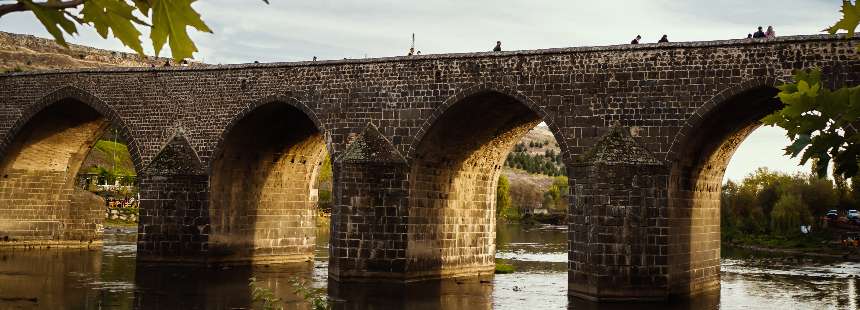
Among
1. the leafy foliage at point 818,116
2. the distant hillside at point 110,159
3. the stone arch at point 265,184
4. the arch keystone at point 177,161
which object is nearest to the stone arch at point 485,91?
the stone arch at point 265,184

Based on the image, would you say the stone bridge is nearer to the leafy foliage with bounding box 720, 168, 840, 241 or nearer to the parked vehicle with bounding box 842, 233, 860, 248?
the parked vehicle with bounding box 842, 233, 860, 248

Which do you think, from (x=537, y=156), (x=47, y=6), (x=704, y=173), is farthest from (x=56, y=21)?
(x=537, y=156)

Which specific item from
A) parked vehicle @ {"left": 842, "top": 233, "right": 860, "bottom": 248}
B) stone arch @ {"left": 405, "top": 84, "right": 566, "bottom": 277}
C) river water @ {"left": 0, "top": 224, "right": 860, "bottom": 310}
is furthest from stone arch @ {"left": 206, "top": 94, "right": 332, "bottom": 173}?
parked vehicle @ {"left": 842, "top": 233, "right": 860, "bottom": 248}

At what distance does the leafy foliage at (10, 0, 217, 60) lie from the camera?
2.18 metres

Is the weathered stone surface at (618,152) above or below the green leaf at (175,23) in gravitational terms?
above

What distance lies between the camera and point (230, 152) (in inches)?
1039

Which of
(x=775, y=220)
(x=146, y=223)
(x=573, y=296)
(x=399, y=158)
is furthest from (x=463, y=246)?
(x=775, y=220)

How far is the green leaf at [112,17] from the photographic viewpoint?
2.24m

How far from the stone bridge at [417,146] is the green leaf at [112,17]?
58.7ft

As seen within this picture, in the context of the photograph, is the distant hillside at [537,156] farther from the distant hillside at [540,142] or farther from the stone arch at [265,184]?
the stone arch at [265,184]

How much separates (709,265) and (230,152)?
44.8 ft

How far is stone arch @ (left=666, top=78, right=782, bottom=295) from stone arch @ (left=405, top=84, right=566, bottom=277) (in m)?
2.84

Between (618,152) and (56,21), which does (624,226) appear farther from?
(56,21)

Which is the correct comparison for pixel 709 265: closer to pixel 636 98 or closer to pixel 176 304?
pixel 636 98
